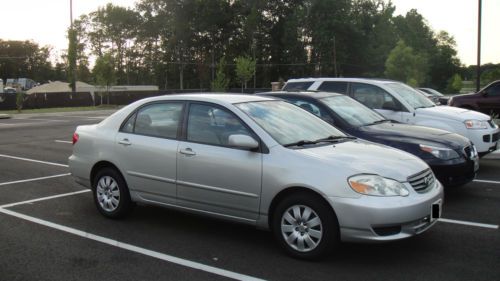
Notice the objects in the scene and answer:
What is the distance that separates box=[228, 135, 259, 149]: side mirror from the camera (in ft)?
16.2

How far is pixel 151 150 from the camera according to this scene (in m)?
5.80

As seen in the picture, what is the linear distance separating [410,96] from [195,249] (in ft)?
20.9

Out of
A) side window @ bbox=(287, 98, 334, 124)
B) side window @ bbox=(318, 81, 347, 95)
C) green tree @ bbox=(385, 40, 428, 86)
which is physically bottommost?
side window @ bbox=(287, 98, 334, 124)

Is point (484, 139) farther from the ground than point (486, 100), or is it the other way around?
point (486, 100)

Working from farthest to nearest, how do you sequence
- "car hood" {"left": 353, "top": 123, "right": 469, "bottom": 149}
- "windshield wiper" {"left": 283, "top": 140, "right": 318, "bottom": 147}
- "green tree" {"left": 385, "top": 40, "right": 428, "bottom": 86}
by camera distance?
"green tree" {"left": 385, "top": 40, "right": 428, "bottom": 86} < "car hood" {"left": 353, "top": 123, "right": 469, "bottom": 149} < "windshield wiper" {"left": 283, "top": 140, "right": 318, "bottom": 147}

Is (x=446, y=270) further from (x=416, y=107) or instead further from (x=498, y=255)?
(x=416, y=107)

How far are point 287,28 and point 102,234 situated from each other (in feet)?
250

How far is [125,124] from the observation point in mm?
6277

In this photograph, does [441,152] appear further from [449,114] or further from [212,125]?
[212,125]

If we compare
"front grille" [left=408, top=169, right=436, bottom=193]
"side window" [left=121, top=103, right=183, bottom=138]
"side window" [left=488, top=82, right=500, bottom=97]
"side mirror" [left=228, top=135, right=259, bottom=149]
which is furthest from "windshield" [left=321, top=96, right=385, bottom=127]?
"side window" [left=488, top=82, right=500, bottom=97]

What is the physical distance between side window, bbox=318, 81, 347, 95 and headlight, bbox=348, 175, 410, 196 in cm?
555

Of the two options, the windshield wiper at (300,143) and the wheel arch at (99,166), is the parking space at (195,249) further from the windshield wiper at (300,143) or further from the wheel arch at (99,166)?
the windshield wiper at (300,143)

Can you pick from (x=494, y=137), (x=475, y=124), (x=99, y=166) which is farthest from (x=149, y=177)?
(x=494, y=137)

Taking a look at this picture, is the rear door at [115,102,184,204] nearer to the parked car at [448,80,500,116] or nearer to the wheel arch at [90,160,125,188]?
the wheel arch at [90,160,125,188]
